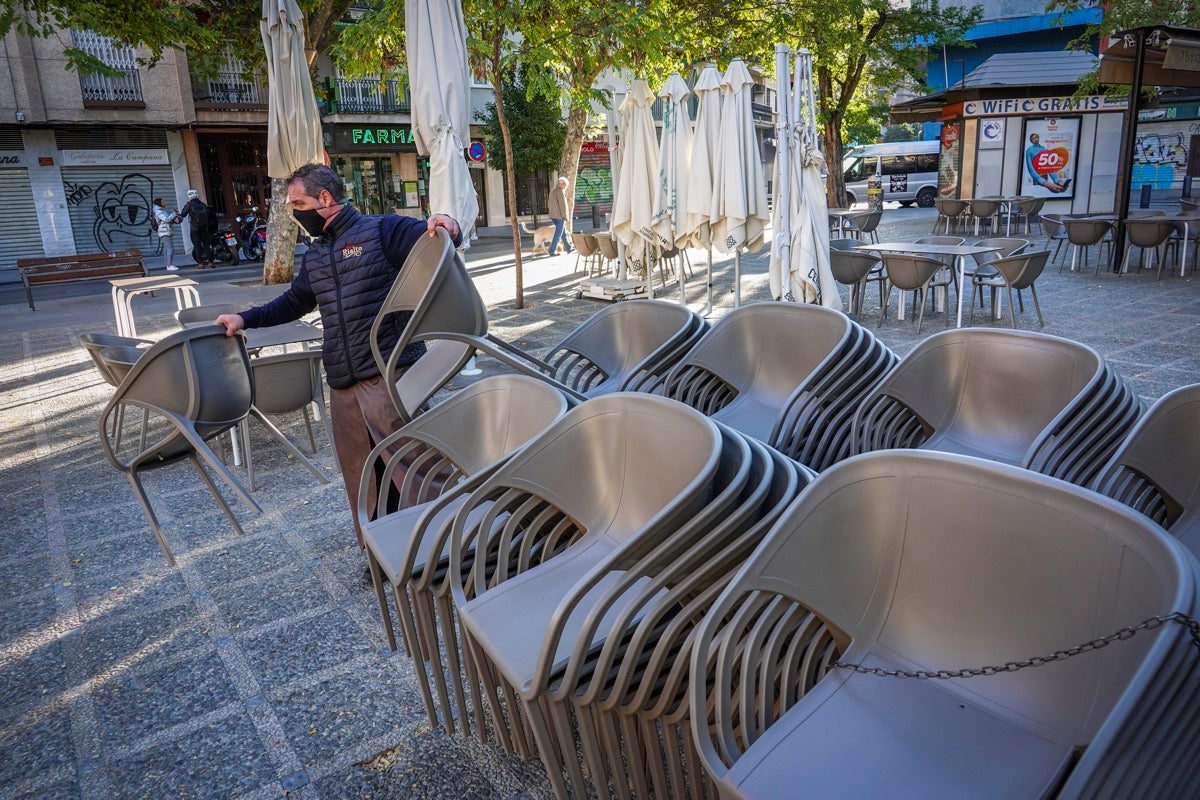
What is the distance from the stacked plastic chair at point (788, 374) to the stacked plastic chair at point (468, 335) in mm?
222

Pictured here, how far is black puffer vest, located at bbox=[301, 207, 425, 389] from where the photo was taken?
3412mm

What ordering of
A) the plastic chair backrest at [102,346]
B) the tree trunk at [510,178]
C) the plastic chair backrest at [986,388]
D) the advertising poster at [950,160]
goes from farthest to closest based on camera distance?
the advertising poster at [950,160] < the tree trunk at [510,178] < the plastic chair backrest at [102,346] < the plastic chair backrest at [986,388]

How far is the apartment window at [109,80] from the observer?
22000 mm

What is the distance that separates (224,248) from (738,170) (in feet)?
53.1

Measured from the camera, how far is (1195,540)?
2.15m

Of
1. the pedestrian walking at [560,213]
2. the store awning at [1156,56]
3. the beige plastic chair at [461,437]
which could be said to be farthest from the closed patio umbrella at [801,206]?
the pedestrian walking at [560,213]

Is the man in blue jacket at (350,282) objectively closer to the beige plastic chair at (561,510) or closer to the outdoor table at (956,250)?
the beige plastic chair at (561,510)

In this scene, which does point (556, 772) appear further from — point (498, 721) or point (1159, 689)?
point (1159, 689)

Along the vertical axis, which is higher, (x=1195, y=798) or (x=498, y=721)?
(x=1195, y=798)

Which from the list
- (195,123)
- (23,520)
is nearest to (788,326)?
(23,520)

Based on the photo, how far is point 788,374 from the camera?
3.82 m

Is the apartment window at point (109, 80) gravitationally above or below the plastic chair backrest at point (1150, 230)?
above

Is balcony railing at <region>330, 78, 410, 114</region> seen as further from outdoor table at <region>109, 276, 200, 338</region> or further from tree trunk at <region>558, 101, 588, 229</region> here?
outdoor table at <region>109, 276, 200, 338</region>

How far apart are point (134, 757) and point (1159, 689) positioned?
271cm
